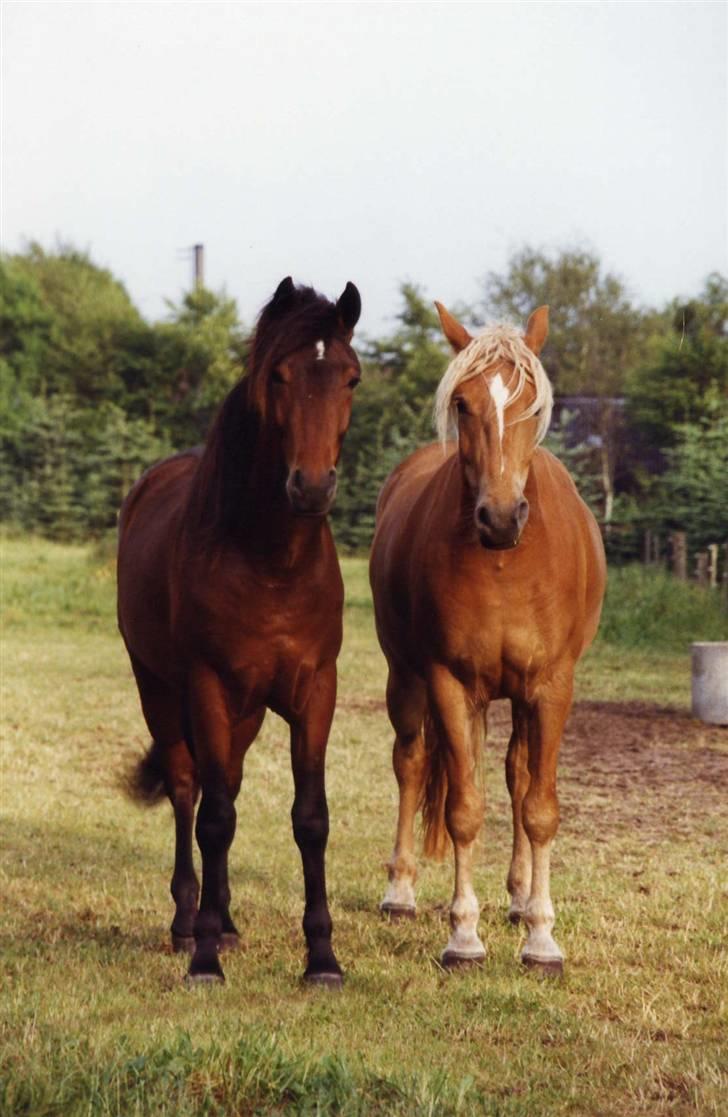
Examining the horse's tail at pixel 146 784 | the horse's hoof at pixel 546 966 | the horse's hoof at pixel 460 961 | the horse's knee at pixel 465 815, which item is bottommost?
the horse's hoof at pixel 460 961

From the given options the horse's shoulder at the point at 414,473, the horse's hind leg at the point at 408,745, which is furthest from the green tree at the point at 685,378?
the horse's hind leg at the point at 408,745

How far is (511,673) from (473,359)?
46.2 inches

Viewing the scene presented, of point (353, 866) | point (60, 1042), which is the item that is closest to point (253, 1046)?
point (60, 1042)

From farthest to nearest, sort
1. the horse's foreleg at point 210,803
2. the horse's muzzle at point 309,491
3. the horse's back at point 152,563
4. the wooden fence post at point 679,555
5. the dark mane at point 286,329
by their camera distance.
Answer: the wooden fence post at point 679,555, the horse's back at point 152,563, the horse's foreleg at point 210,803, the dark mane at point 286,329, the horse's muzzle at point 309,491

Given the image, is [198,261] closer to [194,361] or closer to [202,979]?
[194,361]

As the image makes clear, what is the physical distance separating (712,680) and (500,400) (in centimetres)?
715

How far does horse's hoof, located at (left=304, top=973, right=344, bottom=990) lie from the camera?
482cm

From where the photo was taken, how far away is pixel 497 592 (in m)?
5.18

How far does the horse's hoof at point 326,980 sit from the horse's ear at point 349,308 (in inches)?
85.5

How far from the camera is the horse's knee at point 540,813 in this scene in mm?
5324

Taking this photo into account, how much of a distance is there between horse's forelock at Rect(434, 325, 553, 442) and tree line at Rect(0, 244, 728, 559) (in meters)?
17.8

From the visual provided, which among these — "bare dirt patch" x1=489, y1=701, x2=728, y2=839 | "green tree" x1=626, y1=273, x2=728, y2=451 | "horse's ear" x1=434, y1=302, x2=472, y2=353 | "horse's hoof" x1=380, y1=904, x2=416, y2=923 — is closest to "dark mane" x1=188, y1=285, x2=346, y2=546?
"horse's ear" x1=434, y1=302, x2=472, y2=353

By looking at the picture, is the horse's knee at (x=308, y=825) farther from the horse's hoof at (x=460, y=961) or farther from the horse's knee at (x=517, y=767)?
the horse's knee at (x=517, y=767)

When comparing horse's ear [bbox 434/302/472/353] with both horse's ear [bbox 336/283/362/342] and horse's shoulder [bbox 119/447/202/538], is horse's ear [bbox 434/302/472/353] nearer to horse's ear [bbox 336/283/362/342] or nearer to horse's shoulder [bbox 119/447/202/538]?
horse's ear [bbox 336/283/362/342]
